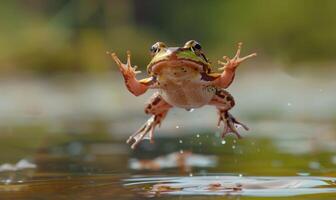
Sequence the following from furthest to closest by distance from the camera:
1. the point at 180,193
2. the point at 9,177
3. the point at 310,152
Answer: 1. the point at 310,152
2. the point at 9,177
3. the point at 180,193

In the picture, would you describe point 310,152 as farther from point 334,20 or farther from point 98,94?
point 334,20

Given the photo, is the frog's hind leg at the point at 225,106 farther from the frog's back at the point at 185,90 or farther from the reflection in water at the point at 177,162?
the reflection in water at the point at 177,162

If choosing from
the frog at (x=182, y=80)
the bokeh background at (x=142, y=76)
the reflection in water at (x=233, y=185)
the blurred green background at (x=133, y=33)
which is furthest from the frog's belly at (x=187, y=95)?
the blurred green background at (x=133, y=33)

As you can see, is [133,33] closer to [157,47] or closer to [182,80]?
[182,80]

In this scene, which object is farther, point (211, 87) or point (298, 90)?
point (298, 90)

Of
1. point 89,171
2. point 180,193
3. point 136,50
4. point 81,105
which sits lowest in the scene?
point 180,193

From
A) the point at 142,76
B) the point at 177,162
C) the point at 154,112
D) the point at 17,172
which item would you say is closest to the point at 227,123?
the point at 154,112

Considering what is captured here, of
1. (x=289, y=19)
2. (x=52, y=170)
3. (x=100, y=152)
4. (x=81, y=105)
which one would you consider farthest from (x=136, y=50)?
(x=52, y=170)
